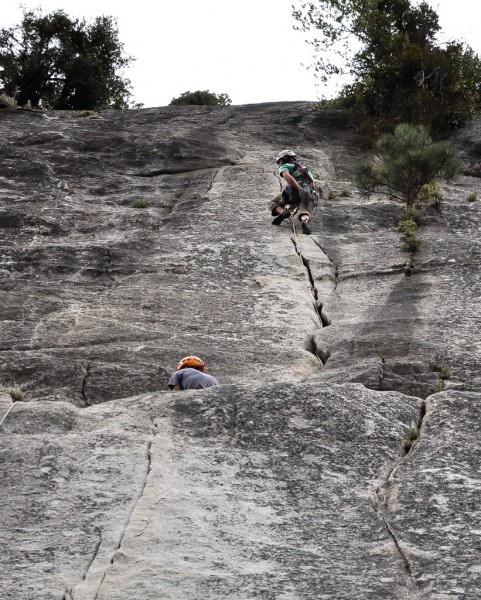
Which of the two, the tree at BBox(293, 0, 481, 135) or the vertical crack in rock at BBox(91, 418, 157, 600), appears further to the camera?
the tree at BBox(293, 0, 481, 135)

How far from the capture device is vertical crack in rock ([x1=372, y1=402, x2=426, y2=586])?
7.34m

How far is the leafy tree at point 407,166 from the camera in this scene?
17.8 m

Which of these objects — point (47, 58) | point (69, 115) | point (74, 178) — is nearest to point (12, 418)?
point (74, 178)

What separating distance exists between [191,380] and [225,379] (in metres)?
0.93

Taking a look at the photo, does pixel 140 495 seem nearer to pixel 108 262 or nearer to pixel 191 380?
pixel 191 380

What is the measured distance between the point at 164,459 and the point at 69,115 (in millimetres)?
16355

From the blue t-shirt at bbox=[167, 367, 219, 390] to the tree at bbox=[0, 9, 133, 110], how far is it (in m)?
21.3

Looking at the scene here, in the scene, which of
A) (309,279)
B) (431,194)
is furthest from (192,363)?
(431,194)

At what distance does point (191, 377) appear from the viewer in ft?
35.9

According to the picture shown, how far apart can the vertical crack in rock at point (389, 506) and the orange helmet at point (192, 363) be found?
8.90ft

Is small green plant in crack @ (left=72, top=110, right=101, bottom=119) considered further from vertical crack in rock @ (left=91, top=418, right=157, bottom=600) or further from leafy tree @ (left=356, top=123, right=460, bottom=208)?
vertical crack in rock @ (left=91, top=418, right=157, bottom=600)

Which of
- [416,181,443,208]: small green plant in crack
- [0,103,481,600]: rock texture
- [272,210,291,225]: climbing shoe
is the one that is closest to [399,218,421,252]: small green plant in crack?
[0,103,481,600]: rock texture

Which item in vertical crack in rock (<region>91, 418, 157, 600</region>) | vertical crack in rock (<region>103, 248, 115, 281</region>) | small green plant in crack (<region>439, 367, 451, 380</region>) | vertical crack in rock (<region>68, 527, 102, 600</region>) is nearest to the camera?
vertical crack in rock (<region>68, 527, 102, 600</region>)

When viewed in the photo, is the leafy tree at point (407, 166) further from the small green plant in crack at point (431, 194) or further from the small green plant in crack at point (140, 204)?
the small green plant in crack at point (140, 204)
